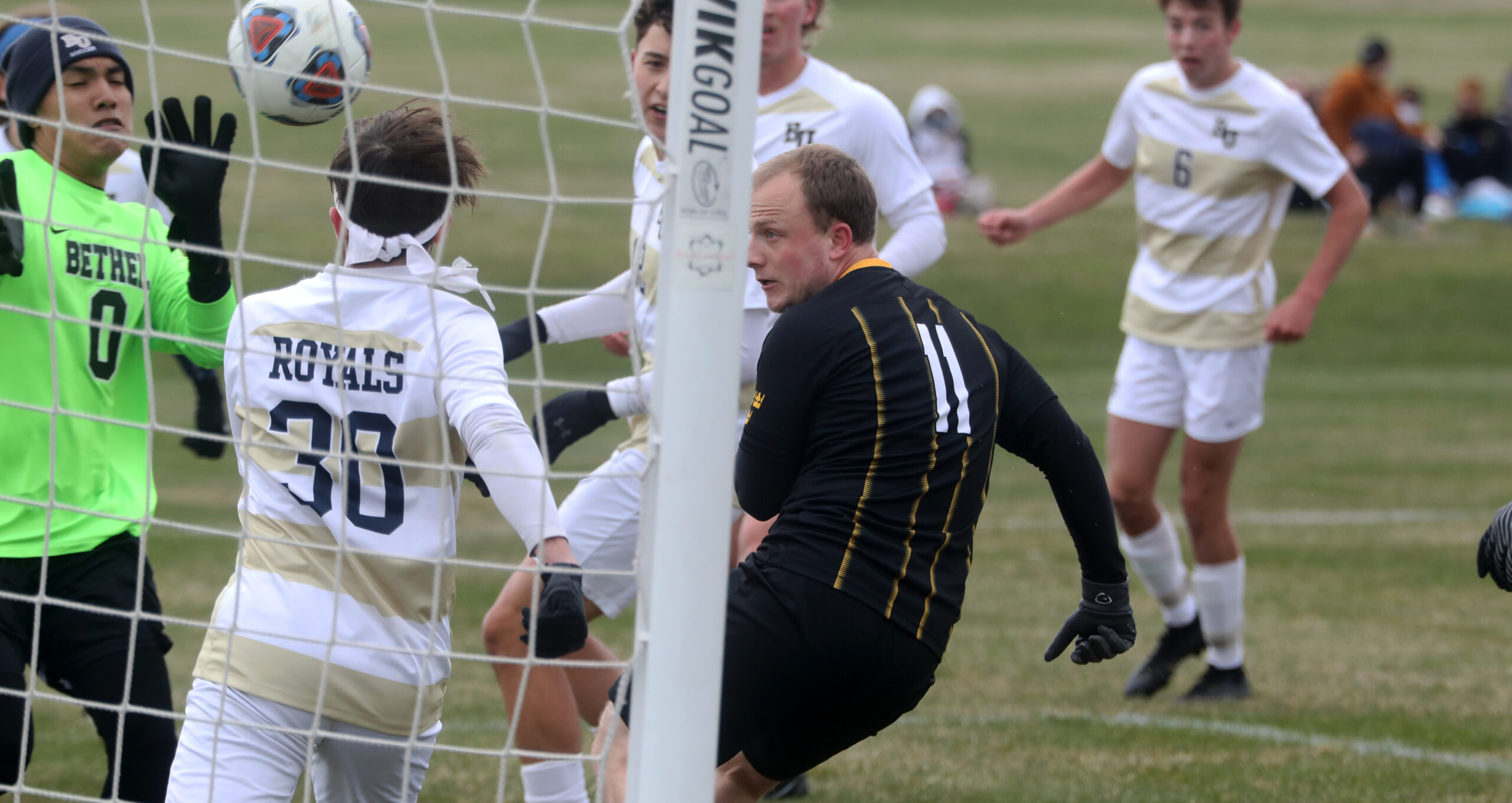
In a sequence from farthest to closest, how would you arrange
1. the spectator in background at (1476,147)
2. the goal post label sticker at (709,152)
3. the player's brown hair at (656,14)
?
the spectator in background at (1476,147)
the player's brown hair at (656,14)
the goal post label sticker at (709,152)

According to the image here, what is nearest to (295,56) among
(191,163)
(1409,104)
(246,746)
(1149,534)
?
(191,163)

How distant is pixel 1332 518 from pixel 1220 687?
152 inches

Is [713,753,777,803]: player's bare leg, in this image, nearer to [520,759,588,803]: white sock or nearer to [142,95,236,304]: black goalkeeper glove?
[520,759,588,803]: white sock

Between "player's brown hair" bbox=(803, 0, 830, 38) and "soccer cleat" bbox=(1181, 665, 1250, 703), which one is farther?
"soccer cleat" bbox=(1181, 665, 1250, 703)

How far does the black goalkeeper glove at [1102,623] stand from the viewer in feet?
10.5

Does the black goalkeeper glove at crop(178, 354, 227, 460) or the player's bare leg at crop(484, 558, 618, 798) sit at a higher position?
the black goalkeeper glove at crop(178, 354, 227, 460)

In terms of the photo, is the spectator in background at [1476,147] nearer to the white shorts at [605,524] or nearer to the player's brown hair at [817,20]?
the player's brown hair at [817,20]

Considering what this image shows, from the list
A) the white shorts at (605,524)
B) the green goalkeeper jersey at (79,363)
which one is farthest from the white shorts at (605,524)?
the green goalkeeper jersey at (79,363)

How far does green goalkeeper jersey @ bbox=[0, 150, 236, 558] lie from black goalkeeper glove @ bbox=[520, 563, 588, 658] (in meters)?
1.29

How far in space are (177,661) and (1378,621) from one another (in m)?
4.95

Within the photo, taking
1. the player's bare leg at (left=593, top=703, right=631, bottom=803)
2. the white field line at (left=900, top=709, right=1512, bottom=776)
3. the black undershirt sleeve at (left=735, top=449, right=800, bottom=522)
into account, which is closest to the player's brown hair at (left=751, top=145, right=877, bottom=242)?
the black undershirt sleeve at (left=735, top=449, right=800, bottom=522)

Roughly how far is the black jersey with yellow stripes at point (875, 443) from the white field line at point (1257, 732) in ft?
8.04

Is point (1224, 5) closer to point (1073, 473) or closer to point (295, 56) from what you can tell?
point (1073, 473)

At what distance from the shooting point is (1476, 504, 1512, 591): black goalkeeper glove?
10.7 feet
